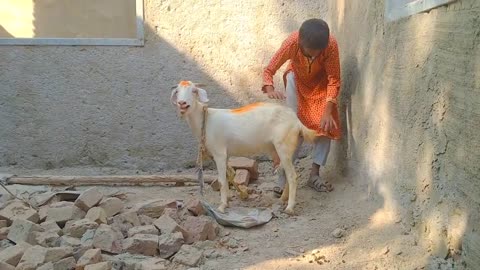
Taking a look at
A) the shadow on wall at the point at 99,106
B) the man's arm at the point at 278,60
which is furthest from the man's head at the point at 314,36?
the shadow on wall at the point at 99,106

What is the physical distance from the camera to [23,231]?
157 inches

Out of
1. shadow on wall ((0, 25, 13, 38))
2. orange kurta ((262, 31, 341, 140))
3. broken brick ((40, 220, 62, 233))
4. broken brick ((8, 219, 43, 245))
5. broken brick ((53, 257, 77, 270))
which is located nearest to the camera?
broken brick ((53, 257, 77, 270))

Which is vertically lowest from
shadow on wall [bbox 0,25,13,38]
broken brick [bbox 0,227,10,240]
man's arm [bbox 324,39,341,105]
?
broken brick [bbox 0,227,10,240]

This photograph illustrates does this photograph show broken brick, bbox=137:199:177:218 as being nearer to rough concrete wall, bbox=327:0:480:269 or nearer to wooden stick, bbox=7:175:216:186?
wooden stick, bbox=7:175:216:186

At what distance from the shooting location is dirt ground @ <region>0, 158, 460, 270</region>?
344 cm

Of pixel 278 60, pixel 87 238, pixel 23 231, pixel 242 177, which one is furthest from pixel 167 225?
pixel 278 60

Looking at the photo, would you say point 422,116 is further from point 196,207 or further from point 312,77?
point 196,207

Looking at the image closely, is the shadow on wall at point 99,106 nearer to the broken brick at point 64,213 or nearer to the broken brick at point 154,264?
the broken brick at point 64,213

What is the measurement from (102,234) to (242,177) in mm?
1694

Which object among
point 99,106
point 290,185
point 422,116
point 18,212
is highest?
point 422,116

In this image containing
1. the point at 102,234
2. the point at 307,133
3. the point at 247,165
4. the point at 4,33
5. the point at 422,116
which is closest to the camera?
the point at 422,116

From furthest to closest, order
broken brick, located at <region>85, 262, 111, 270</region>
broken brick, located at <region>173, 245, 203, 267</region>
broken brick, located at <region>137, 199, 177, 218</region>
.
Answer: broken brick, located at <region>137, 199, 177, 218</region>, broken brick, located at <region>173, 245, 203, 267</region>, broken brick, located at <region>85, 262, 111, 270</region>

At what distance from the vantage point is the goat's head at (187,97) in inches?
169

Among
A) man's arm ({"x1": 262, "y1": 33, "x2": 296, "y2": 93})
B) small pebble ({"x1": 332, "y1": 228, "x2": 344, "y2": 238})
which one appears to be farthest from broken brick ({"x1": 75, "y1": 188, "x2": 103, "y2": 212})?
small pebble ({"x1": 332, "y1": 228, "x2": 344, "y2": 238})
